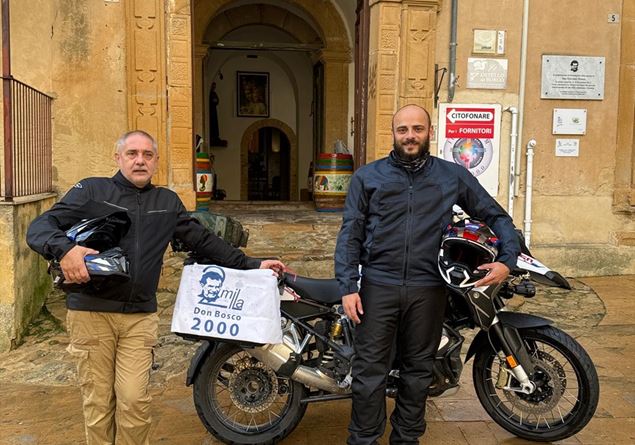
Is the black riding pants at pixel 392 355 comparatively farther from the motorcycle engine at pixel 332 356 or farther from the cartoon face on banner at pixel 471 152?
the cartoon face on banner at pixel 471 152

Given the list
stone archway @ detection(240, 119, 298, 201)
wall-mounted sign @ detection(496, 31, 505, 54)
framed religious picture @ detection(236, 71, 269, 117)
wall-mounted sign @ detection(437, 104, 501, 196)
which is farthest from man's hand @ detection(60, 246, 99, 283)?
framed religious picture @ detection(236, 71, 269, 117)

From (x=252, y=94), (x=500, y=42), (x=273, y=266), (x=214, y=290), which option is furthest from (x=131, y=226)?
(x=252, y=94)

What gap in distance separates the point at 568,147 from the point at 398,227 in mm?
4753

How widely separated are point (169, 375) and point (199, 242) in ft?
5.49

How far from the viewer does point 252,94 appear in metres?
17.2

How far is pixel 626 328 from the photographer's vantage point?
523 centimetres

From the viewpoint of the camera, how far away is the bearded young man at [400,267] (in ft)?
9.12

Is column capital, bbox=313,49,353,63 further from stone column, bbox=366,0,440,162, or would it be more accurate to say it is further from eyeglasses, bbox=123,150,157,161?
eyeglasses, bbox=123,150,157,161

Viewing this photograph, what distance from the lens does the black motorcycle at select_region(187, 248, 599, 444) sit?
300cm

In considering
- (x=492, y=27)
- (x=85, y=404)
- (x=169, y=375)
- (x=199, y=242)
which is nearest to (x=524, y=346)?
(x=199, y=242)

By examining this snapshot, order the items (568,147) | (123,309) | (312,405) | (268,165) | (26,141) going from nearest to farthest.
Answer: (123,309) → (312,405) → (26,141) → (568,147) → (268,165)

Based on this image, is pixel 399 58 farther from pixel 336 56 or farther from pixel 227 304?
pixel 336 56

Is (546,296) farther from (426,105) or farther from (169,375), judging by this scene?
(169,375)

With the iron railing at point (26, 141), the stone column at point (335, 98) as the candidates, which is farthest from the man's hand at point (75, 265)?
the stone column at point (335, 98)
